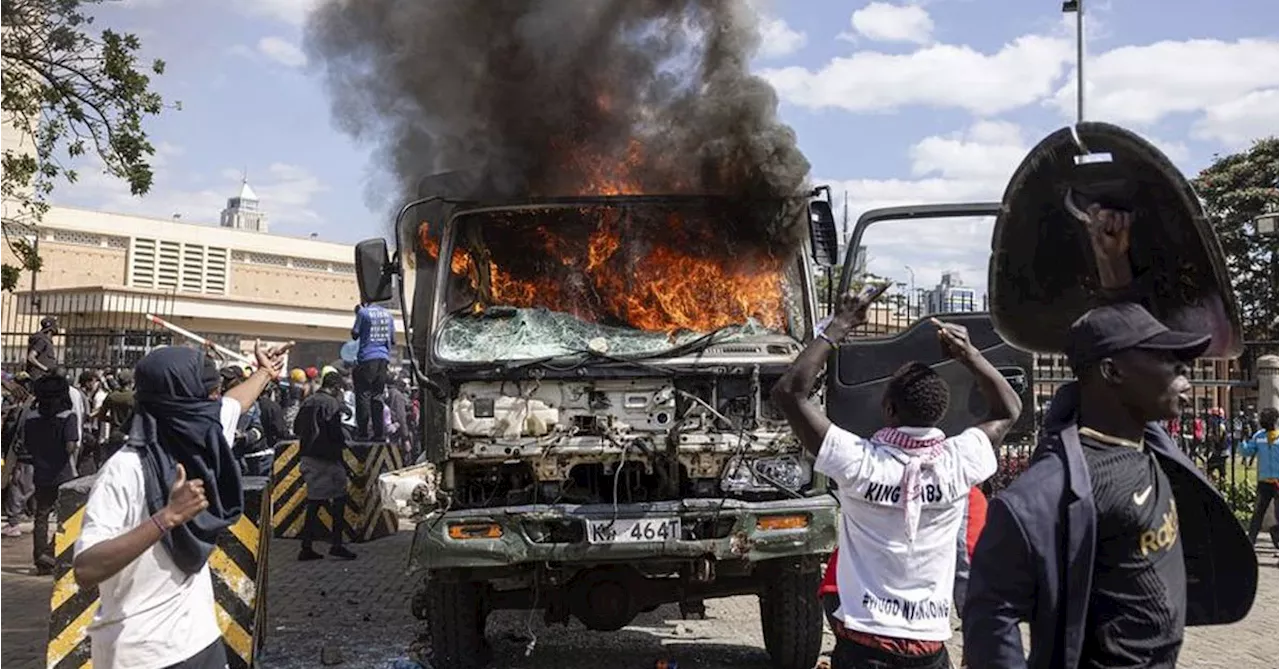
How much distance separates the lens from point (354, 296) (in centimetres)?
5881

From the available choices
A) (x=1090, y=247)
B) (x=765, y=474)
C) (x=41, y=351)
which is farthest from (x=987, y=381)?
(x=41, y=351)

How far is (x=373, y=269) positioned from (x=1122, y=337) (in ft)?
17.0

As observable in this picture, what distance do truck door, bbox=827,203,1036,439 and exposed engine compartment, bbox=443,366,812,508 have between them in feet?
1.40

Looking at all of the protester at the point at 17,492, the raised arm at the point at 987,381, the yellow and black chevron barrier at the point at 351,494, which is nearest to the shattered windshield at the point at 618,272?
the raised arm at the point at 987,381

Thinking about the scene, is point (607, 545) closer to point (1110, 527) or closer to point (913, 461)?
point (913, 461)

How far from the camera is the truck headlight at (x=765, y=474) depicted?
20.0 feet

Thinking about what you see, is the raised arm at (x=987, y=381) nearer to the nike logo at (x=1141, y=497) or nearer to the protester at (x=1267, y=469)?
the nike logo at (x=1141, y=497)

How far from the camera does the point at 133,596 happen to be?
319 cm

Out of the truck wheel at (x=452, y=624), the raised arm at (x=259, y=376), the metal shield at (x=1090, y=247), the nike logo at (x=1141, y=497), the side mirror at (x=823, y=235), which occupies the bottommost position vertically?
the truck wheel at (x=452, y=624)

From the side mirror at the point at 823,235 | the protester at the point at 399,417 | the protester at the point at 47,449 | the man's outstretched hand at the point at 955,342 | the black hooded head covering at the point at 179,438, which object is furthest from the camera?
the protester at the point at 399,417

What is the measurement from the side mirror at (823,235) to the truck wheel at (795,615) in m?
1.84

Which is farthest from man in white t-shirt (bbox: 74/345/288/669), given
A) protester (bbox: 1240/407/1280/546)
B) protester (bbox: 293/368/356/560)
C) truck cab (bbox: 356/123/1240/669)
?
protester (bbox: 1240/407/1280/546)

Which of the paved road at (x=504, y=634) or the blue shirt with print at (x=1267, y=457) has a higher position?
the blue shirt with print at (x=1267, y=457)

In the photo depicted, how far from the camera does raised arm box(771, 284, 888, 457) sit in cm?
358
